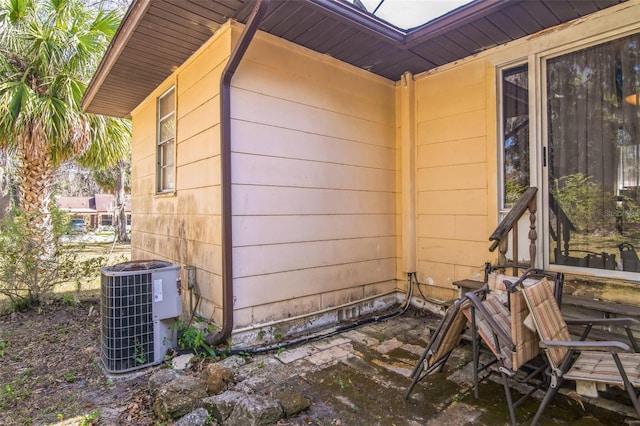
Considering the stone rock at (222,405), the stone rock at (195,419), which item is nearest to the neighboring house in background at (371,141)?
the stone rock at (222,405)

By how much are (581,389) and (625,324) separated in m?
0.61

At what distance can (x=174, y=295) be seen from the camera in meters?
3.11

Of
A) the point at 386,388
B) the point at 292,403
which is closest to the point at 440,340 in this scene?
the point at 386,388

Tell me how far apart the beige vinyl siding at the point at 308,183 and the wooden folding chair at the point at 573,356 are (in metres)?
2.08

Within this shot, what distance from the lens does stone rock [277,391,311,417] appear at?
207 centimetres

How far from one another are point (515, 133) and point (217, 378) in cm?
347

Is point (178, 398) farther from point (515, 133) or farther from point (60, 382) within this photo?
point (515, 133)

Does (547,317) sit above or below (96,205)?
below

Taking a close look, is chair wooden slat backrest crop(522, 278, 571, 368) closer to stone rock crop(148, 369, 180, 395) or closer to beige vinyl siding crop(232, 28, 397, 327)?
beige vinyl siding crop(232, 28, 397, 327)

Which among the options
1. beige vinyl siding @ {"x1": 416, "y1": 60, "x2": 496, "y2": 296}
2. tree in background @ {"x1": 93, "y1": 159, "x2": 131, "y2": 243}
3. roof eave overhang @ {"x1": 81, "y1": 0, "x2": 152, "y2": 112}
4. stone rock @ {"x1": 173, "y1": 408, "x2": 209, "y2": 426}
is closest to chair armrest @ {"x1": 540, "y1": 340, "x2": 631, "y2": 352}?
beige vinyl siding @ {"x1": 416, "y1": 60, "x2": 496, "y2": 296}

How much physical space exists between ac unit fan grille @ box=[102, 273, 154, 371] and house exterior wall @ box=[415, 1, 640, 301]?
3.01 meters

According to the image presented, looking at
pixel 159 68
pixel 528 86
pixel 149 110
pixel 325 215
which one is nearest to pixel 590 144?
pixel 528 86

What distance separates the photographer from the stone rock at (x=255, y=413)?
6.28 feet

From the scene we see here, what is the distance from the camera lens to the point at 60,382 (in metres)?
2.77
